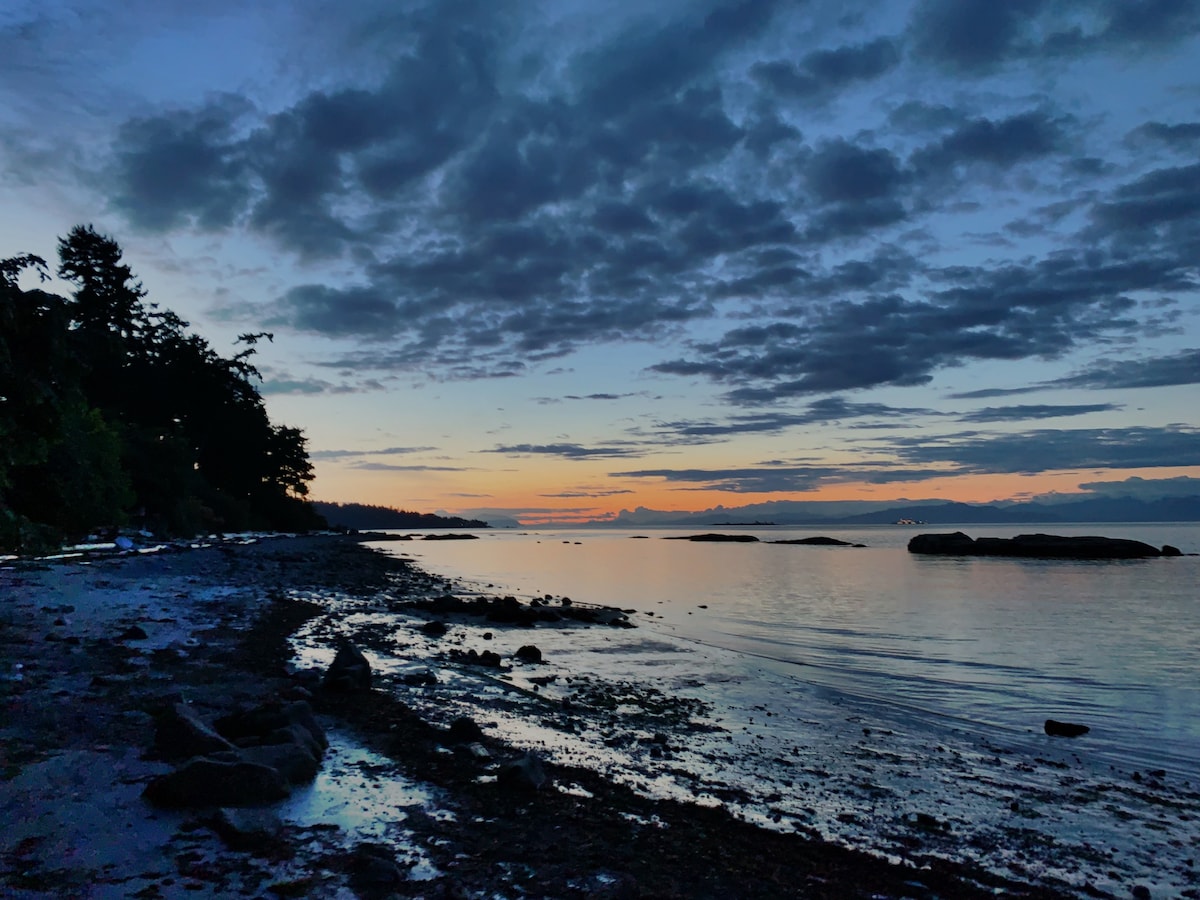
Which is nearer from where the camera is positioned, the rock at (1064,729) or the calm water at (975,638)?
the rock at (1064,729)

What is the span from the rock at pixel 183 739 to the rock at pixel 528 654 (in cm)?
928

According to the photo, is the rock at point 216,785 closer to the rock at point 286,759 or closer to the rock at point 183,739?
the rock at point 286,759

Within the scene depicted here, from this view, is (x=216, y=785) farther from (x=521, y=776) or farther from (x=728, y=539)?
(x=728, y=539)

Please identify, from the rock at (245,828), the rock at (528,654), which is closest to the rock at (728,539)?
the rock at (528,654)

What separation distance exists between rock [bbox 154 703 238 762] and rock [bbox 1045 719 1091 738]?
11.4 metres

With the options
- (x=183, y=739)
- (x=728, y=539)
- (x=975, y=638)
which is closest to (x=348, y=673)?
(x=183, y=739)

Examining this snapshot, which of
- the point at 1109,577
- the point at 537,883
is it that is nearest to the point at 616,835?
the point at 537,883

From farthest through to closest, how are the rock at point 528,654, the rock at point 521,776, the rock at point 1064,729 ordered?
the rock at point 528,654 → the rock at point 1064,729 → the rock at point 521,776

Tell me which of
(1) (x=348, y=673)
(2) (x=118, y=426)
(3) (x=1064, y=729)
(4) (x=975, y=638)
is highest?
(2) (x=118, y=426)

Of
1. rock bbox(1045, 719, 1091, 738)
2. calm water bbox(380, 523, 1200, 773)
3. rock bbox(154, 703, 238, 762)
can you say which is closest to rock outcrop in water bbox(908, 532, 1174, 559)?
calm water bbox(380, 523, 1200, 773)

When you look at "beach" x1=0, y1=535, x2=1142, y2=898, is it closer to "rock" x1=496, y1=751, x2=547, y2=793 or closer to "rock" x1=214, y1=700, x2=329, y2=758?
A: "rock" x1=496, y1=751, x2=547, y2=793

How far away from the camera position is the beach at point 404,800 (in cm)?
470

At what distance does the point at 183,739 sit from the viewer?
6465mm

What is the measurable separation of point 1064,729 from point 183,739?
39.3 ft
